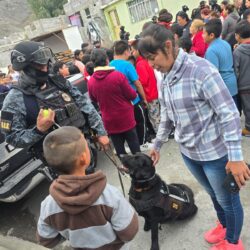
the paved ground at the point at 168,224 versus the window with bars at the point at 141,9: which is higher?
the window with bars at the point at 141,9

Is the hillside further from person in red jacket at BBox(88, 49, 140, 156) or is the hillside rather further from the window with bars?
person in red jacket at BBox(88, 49, 140, 156)

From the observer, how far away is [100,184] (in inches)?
65.2

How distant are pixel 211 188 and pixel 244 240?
698mm

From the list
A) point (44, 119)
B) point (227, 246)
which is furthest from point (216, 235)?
point (44, 119)

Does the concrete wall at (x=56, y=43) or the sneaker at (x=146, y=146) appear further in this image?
the concrete wall at (x=56, y=43)

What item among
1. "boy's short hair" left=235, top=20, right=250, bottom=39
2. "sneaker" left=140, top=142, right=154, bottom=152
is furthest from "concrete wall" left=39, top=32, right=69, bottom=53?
"boy's short hair" left=235, top=20, right=250, bottom=39

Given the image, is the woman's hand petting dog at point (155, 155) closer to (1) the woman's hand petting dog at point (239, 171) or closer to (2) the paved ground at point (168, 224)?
(1) the woman's hand petting dog at point (239, 171)

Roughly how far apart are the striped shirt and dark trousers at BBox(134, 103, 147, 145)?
2569 millimetres

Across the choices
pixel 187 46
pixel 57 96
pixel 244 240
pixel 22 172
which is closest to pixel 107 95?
pixel 57 96

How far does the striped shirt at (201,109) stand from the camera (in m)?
1.84

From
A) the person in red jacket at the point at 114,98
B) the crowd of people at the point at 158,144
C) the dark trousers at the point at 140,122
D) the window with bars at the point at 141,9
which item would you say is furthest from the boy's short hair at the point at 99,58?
the window with bars at the point at 141,9

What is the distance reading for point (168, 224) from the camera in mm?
3201

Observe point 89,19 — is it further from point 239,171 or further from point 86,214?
point 86,214

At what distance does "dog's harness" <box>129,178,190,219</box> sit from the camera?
2844 mm
